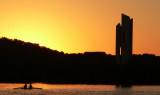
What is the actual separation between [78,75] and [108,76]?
Answer: 9.23 metres

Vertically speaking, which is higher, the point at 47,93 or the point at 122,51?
the point at 122,51

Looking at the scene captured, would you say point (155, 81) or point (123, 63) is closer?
point (123, 63)

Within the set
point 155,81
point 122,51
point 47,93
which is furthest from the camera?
point 155,81

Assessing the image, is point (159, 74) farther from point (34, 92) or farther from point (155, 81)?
point (34, 92)

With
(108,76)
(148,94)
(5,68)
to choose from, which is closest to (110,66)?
(108,76)

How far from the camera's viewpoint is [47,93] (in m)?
134

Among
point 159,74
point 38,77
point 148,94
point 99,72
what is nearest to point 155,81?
point 159,74

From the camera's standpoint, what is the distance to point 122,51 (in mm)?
171625

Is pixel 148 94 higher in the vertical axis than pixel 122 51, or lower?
lower

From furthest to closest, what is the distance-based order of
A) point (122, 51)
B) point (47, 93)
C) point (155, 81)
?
point (155, 81) < point (122, 51) < point (47, 93)

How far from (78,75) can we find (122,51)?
29679mm

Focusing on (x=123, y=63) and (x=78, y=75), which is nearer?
(x=123, y=63)

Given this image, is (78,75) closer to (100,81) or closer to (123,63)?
(100,81)

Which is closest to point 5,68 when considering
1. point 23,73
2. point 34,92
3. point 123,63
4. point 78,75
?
point 23,73
